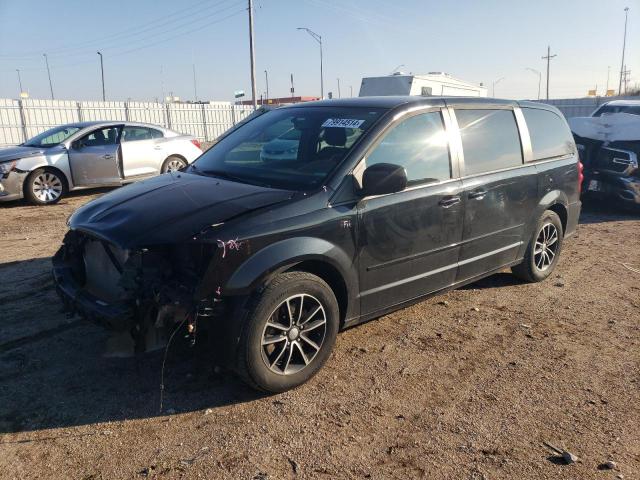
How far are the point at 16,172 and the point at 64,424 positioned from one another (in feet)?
25.9

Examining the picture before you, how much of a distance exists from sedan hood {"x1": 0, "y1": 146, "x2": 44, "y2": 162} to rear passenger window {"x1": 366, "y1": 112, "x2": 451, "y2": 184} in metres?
8.15

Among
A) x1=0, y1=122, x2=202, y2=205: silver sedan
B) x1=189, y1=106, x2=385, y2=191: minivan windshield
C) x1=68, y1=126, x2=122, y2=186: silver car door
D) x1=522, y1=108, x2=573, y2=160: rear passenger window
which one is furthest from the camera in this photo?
x1=68, y1=126, x2=122, y2=186: silver car door

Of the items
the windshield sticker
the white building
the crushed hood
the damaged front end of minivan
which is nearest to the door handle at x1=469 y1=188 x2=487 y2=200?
the windshield sticker

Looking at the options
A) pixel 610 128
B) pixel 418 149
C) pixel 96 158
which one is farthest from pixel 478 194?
pixel 96 158

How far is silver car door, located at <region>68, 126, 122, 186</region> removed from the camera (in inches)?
403

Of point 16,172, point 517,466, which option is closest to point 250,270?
point 517,466

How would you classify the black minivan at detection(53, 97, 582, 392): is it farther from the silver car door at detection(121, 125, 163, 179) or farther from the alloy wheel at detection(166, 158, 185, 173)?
the alloy wheel at detection(166, 158, 185, 173)

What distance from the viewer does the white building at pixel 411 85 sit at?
58.0ft

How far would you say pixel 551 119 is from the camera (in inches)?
230

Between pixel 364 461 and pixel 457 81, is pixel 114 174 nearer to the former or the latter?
pixel 364 461

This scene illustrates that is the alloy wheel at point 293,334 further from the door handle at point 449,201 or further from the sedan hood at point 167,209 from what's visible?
the door handle at point 449,201

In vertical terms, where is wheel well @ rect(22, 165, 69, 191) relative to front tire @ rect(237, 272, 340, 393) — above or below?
above

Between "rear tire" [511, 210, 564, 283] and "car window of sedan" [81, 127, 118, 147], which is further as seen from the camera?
"car window of sedan" [81, 127, 118, 147]

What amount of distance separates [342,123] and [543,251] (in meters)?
2.94
